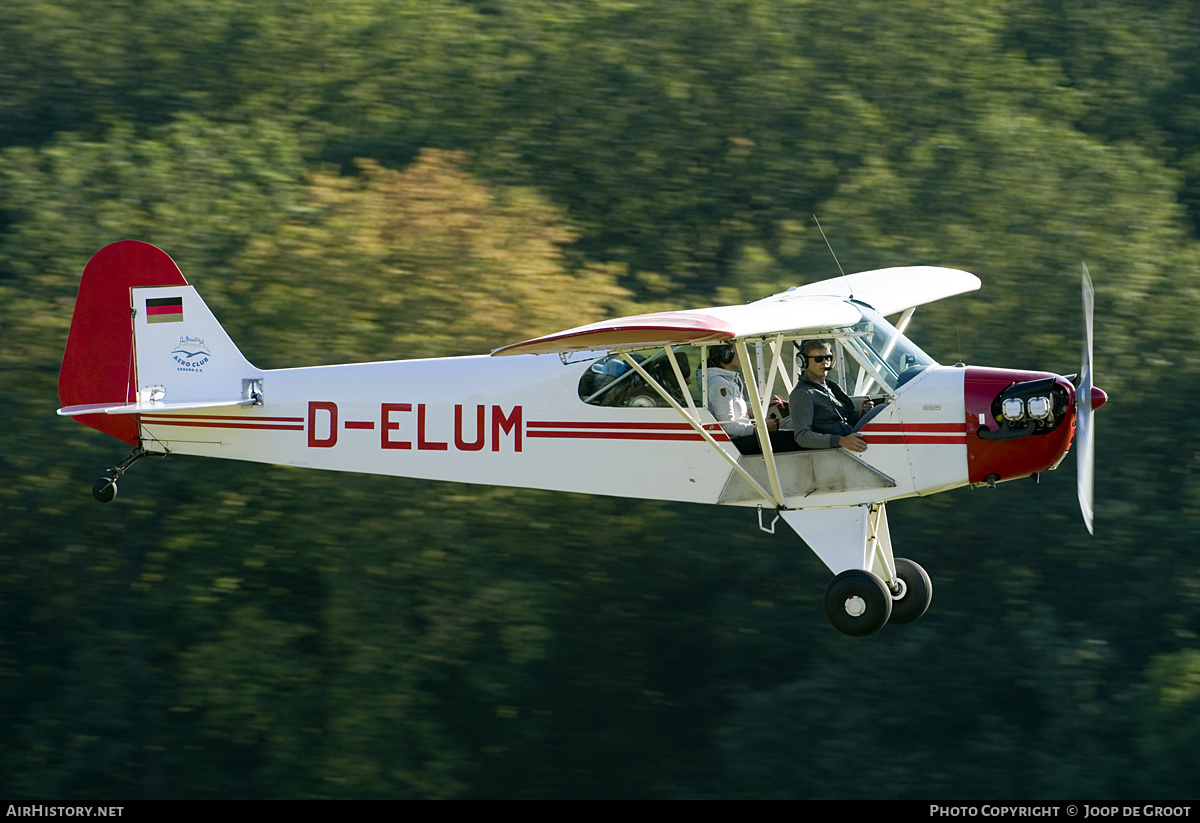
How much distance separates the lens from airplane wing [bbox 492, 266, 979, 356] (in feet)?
26.3

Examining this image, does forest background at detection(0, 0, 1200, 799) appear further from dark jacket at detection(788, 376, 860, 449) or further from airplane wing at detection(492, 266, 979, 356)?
dark jacket at detection(788, 376, 860, 449)

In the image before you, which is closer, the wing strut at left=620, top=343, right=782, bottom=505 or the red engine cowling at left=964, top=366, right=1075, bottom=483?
the red engine cowling at left=964, top=366, right=1075, bottom=483

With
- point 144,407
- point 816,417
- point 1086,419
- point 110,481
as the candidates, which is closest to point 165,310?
point 144,407

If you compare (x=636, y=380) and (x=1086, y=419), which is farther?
(x=636, y=380)

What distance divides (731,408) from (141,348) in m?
4.37

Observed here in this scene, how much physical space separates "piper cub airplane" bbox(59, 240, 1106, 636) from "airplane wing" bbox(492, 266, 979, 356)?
2cm

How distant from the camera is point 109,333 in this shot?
10508mm

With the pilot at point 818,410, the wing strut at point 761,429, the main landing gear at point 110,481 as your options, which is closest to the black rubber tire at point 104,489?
the main landing gear at point 110,481

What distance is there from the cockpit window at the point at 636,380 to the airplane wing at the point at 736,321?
0.41m

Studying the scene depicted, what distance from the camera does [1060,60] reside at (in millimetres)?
23406

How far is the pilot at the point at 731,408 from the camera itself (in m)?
9.11

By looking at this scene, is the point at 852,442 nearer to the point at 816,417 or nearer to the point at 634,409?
the point at 816,417

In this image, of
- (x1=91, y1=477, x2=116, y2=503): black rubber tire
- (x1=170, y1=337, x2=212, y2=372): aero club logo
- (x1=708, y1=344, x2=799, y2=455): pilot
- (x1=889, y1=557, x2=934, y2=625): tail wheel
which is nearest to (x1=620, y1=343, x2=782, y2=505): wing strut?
(x1=708, y1=344, x2=799, y2=455): pilot

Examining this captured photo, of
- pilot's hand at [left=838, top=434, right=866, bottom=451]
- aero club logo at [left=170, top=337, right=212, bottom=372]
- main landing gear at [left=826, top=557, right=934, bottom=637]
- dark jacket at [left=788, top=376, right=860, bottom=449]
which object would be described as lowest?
main landing gear at [left=826, top=557, right=934, bottom=637]
